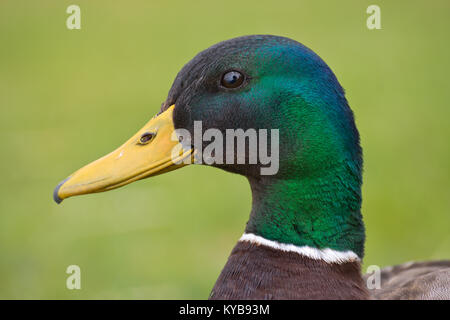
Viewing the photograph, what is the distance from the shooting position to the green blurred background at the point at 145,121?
2.59m

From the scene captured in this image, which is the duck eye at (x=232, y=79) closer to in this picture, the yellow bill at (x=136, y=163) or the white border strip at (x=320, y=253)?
the yellow bill at (x=136, y=163)

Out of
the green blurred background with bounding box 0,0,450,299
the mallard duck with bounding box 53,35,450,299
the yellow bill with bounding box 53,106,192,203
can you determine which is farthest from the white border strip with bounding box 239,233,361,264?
the green blurred background with bounding box 0,0,450,299

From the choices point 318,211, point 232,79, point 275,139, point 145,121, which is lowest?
point 145,121

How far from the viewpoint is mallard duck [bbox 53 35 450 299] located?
1309mm

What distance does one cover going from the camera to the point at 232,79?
52.9 inches

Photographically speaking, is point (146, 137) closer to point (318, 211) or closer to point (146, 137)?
point (146, 137)

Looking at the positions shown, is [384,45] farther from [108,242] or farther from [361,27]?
[108,242]

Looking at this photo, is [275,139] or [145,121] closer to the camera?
[275,139]

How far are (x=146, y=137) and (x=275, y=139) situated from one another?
0.91ft

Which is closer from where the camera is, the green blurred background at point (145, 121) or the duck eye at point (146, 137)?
the duck eye at point (146, 137)

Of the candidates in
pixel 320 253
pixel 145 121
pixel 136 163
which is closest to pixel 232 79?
pixel 136 163

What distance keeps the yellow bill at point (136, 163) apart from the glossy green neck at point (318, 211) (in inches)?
8.7

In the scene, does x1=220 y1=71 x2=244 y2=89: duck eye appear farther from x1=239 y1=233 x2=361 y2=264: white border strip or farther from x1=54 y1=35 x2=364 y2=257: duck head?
x1=239 y1=233 x2=361 y2=264: white border strip

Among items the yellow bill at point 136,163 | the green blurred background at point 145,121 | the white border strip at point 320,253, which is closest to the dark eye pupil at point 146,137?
the yellow bill at point 136,163
